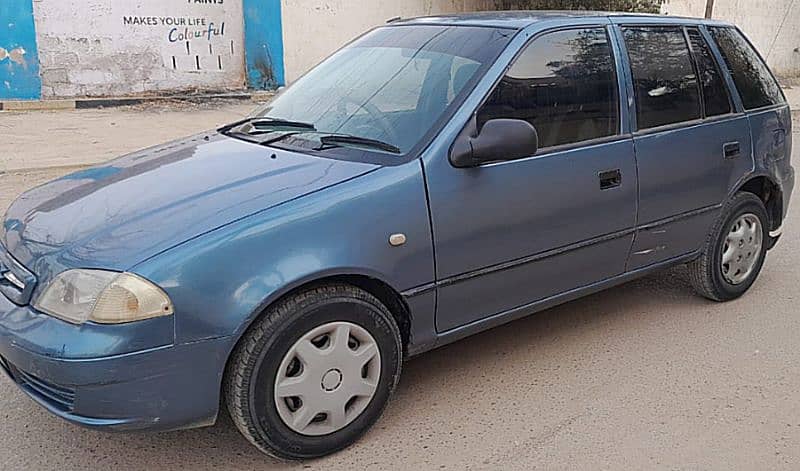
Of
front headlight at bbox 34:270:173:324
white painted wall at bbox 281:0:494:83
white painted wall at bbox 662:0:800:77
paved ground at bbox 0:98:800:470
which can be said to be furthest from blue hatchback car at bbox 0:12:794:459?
white painted wall at bbox 662:0:800:77

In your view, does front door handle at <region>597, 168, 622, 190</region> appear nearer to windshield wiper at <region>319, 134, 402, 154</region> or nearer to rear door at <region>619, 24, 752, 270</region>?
rear door at <region>619, 24, 752, 270</region>

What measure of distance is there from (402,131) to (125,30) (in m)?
12.3

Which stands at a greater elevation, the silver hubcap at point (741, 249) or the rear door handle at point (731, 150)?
the rear door handle at point (731, 150)

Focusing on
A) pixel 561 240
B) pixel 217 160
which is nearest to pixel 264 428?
pixel 217 160

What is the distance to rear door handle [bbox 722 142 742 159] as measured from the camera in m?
4.47

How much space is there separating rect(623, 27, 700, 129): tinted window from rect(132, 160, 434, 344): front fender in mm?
1549

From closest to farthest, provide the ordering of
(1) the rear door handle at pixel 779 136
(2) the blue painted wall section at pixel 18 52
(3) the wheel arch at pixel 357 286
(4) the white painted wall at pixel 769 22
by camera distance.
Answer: (3) the wheel arch at pixel 357 286
(1) the rear door handle at pixel 779 136
(2) the blue painted wall section at pixel 18 52
(4) the white painted wall at pixel 769 22

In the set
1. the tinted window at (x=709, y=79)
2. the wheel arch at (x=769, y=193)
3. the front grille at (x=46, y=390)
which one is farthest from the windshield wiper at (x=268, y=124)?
the wheel arch at (x=769, y=193)

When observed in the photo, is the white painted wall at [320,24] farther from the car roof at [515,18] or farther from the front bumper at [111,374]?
the front bumper at [111,374]

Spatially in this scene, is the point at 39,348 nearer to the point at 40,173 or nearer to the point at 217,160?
the point at 217,160

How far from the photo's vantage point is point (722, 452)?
3.21 m

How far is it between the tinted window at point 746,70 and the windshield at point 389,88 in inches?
68.5

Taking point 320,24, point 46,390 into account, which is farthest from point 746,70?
point 320,24

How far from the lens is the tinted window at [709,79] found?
4484mm
